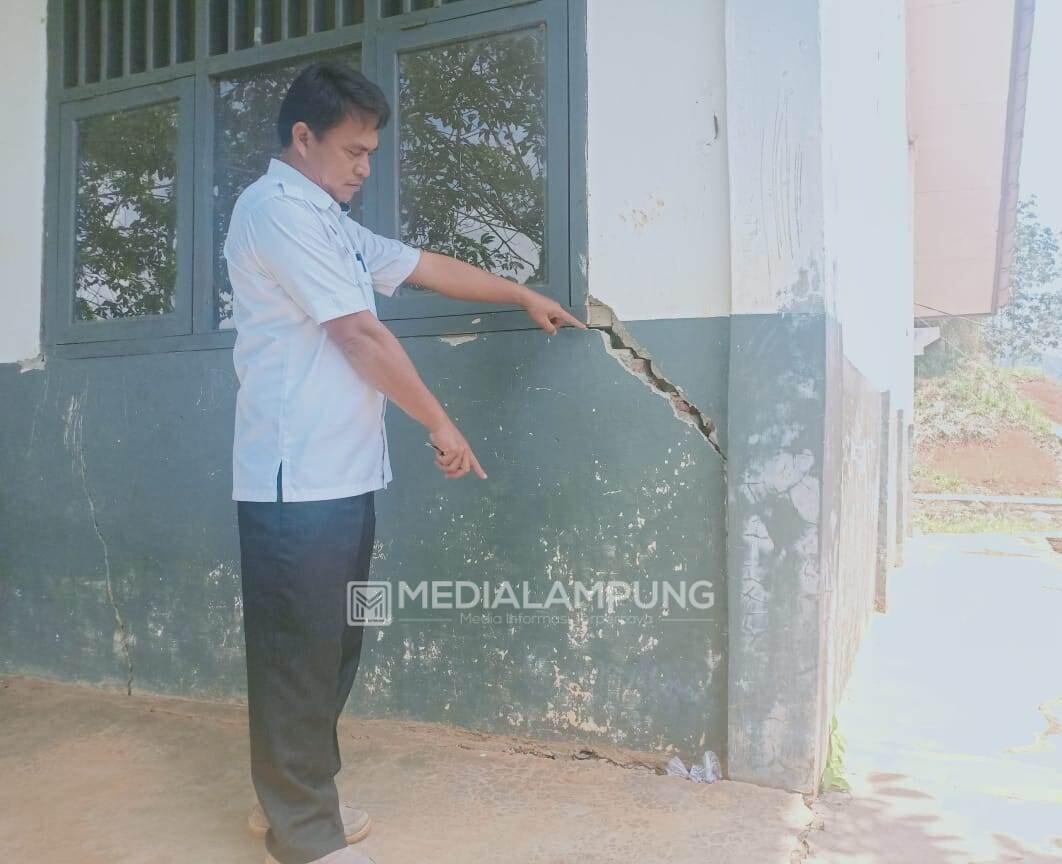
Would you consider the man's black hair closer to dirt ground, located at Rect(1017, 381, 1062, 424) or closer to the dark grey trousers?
the dark grey trousers

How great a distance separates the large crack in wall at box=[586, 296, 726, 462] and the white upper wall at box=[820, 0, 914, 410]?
0.48m

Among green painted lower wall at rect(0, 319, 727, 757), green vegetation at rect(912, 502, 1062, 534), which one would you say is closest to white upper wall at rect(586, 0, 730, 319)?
green painted lower wall at rect(0, 319, 727, 757)

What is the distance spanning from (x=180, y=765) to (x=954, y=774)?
2332mm

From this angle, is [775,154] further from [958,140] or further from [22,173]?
[958,140]

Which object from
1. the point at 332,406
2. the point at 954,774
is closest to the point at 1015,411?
the point at 954,774

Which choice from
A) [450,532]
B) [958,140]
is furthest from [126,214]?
[958,140]

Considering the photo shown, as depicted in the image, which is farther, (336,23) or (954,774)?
(336,23)

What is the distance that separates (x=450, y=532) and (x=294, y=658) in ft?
2.99

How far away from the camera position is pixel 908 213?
8172 mm

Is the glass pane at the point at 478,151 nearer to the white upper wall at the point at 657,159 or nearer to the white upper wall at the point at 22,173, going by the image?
the white upper wall at the point at 657,159

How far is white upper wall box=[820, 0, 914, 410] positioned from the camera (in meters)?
2.55

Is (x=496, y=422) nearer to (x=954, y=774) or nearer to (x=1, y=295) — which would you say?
(x=954, y=774)

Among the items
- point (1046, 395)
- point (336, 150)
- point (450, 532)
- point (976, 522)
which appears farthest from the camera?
point (1046, 395)

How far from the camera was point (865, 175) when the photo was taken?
12.2 ft
